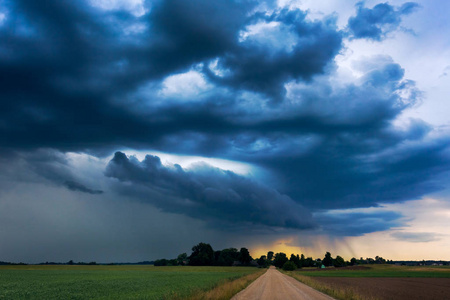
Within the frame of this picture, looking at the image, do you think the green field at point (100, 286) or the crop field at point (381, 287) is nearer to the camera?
the green field at point (100, 286)

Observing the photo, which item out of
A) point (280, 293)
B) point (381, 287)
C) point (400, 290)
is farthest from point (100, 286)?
point (381, 287)

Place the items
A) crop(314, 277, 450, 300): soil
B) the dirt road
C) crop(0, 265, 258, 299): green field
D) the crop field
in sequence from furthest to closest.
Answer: crop(314, 277, 450, 300): soil < the crop field < crop(0, 265, 258, 299): green field < the dirt road

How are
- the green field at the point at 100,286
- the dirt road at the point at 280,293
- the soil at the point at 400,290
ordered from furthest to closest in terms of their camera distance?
the soil at the point at 400,290 → the green field at the point at 100,286 → the dirt road at the point at 280,293

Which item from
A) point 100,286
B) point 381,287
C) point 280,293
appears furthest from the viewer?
point 381,287

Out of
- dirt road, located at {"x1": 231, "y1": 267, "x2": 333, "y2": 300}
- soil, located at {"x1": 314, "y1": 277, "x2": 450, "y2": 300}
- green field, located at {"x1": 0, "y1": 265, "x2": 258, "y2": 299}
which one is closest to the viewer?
dirt road, located at {"x1": 231, "y1": 267, "x2": 333, "y2": 300}

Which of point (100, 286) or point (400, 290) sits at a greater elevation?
point (100, 286)

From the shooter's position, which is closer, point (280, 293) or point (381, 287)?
point (280, 293)

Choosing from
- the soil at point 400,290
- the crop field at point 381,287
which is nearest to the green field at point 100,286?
the crop field at point 381,287

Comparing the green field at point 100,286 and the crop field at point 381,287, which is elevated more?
the green field at point 100,286

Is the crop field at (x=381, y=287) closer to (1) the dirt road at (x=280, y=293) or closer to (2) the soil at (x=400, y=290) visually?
(2) the soil at (x=400, y=290)

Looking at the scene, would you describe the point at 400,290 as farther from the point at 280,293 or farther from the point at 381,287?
the point at 280,293

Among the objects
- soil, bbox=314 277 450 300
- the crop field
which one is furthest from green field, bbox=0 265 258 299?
soil, bbox=314 277 450 300

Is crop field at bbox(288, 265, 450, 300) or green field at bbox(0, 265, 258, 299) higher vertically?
green field at bbox(0, 265, 258, 299)

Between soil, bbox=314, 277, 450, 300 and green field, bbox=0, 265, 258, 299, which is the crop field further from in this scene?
green field, bbox=0, 265, 258, 299
